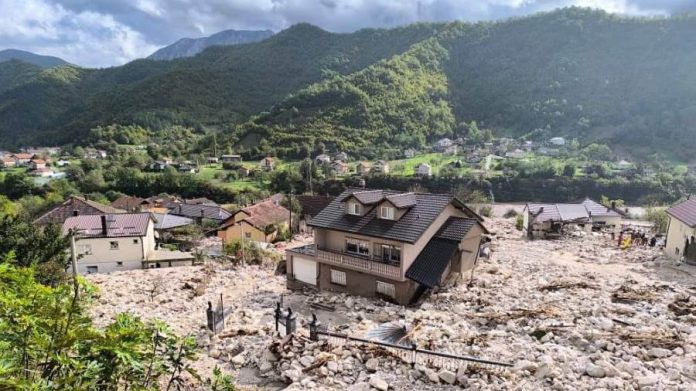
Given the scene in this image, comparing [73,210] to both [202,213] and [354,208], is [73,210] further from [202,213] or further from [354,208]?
[354,208]

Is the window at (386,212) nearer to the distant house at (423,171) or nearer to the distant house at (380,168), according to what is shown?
Result: the distant house at (423,171)

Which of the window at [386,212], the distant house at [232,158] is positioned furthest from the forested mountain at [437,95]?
the window at [386,212]

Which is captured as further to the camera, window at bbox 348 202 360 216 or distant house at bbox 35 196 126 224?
distant house at bbox 35 196 126 224

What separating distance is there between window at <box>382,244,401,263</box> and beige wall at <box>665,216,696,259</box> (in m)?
21.1

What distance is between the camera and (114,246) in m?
35.0

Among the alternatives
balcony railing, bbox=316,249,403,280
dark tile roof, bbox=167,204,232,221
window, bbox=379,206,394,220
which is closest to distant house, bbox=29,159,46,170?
dark tile roof, bbox=167,204,232,221

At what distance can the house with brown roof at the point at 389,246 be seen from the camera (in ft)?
68.3

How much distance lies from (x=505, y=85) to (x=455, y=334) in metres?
174

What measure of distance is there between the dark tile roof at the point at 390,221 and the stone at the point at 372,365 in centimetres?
766

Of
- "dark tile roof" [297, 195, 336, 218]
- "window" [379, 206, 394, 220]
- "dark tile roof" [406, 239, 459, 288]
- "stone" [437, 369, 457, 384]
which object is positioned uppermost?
"window" [379, 206, 394, 220]

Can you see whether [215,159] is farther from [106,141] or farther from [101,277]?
[101,277]

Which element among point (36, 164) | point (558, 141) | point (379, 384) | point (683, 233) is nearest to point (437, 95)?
point (558, 141)

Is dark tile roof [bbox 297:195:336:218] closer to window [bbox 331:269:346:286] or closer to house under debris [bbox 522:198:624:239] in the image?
house under debris [bbox 522:198:624:239]

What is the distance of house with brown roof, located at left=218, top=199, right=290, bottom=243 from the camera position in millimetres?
47531
